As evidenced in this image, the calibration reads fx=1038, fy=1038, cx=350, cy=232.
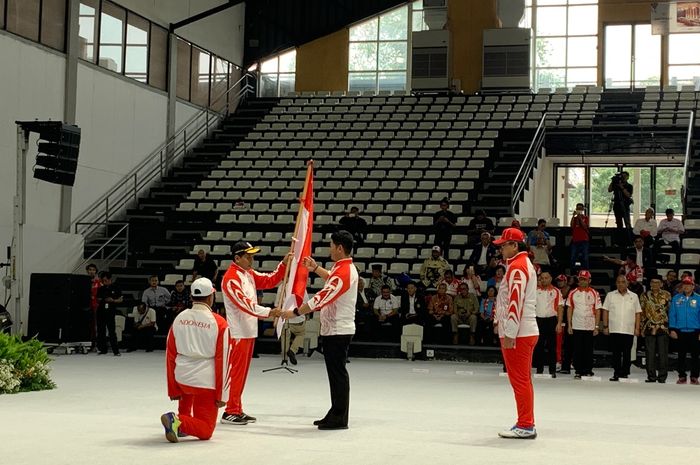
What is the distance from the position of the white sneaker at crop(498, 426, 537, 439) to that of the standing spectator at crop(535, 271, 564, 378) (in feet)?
25.1

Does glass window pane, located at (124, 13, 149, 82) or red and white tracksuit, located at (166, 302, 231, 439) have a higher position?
glass window pane, located at (124, 13, 149, 82)

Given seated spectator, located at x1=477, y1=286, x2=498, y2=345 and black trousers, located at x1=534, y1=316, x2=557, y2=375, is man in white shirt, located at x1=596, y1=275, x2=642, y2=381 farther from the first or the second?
seated spectator, located at x1=477, y1=286, x2=498, y2=345

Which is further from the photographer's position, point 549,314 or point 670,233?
point 670,233

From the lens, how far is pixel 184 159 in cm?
3194

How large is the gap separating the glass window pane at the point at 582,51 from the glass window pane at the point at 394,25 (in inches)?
235

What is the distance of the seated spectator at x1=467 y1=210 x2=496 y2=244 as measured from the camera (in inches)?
928

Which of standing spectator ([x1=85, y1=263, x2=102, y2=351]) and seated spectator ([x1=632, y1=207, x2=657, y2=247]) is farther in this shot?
seated spectator ([x1=632, y1=207, x2=657, y2=247])

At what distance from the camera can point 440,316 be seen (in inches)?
814

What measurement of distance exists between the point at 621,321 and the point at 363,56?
77.1 feet

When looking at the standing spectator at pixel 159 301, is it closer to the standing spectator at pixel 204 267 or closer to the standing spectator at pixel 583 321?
the standing spectator at pixel 204 267

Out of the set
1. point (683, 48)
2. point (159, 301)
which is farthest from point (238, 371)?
point (683, 48)

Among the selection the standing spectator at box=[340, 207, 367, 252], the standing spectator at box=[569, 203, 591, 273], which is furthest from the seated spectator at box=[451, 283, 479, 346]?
the standing spectator at box=[340, 207, 367, 252]

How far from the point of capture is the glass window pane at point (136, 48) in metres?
29.0

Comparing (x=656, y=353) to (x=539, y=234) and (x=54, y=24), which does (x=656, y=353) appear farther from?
(x=54, y=24)
